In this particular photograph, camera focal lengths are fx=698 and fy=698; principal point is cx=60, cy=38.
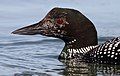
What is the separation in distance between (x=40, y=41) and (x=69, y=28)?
2071mm

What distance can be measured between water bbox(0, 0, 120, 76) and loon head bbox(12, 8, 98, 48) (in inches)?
15.4

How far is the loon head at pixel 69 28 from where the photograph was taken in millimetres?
10523

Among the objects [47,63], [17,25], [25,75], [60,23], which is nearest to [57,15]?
[60,23]

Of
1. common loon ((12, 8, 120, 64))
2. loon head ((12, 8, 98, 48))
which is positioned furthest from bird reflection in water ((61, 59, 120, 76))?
loon head ((12, 8, 98, 48))

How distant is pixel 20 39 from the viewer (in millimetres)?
→ 12906

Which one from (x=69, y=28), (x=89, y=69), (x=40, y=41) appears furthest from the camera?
(x=40, y=41)

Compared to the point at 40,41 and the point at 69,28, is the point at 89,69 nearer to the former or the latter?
the point at 69,28

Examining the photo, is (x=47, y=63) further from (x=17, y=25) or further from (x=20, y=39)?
(x=17, y=25)

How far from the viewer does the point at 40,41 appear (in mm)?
12609

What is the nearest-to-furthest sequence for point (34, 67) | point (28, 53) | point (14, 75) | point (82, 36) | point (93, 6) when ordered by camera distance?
point (14, 75) < point (34, 67) < point (82, 36) < point (28, 53) < point (93, 6)

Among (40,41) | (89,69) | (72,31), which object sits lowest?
(89,69)

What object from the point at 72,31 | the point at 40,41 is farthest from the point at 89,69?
the point at 40,41

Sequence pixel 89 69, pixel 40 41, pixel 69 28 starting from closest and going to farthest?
pixel 89 69 < pixel 69 28 < pixel 40 41

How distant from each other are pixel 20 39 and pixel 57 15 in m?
2.38
